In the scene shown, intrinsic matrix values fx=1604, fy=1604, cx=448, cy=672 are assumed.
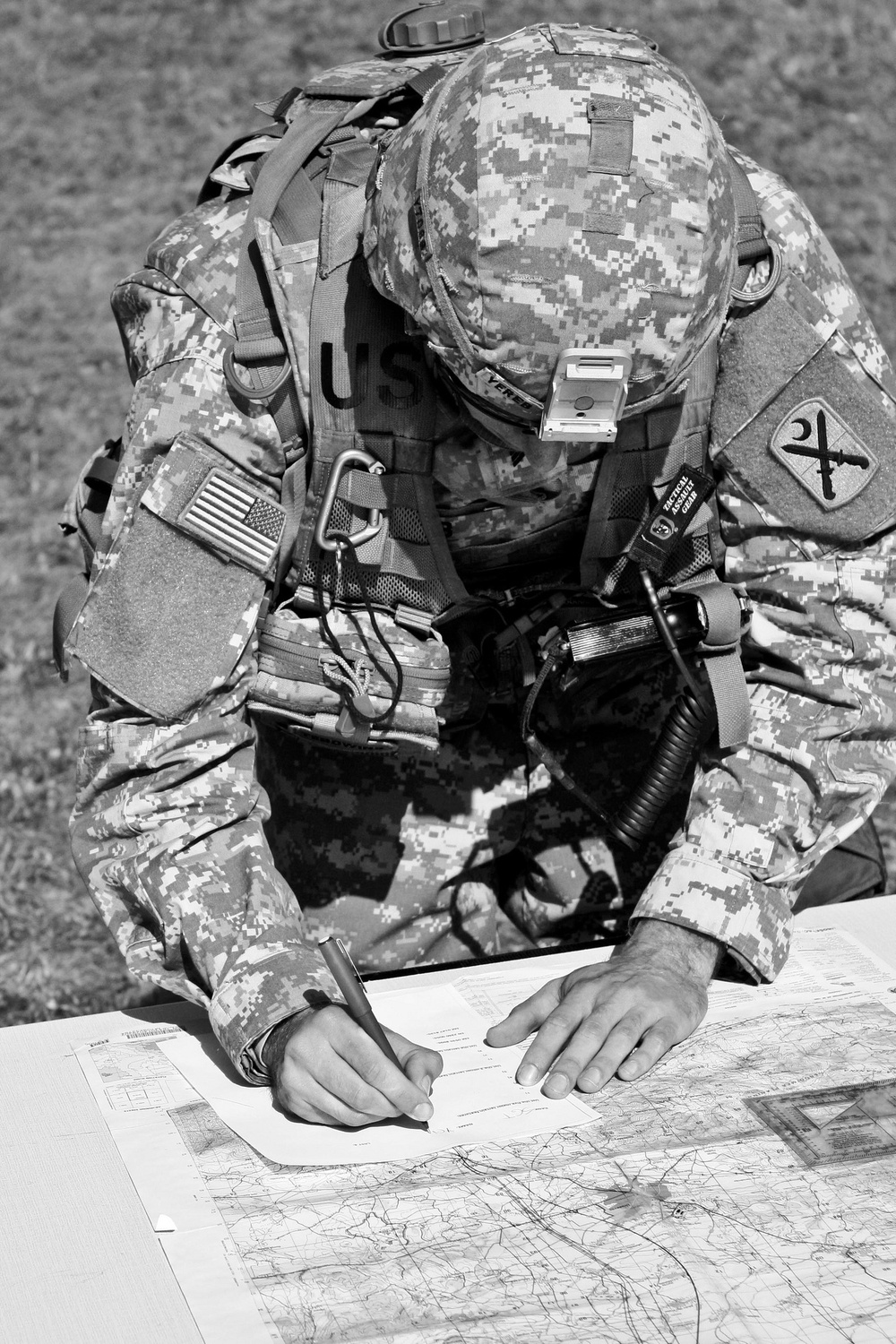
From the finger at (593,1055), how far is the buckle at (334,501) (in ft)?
2.45

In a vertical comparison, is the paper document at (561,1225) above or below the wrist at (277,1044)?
above

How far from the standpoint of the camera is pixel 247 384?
218 cm

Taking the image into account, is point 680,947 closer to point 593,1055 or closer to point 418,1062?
point 593,1055

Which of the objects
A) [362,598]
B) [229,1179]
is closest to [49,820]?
[362,598]

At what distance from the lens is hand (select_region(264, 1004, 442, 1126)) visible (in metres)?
1.88

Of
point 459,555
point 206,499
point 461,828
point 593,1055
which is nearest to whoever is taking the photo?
point 593,1055

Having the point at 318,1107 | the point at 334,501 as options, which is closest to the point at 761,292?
the point at 334,501

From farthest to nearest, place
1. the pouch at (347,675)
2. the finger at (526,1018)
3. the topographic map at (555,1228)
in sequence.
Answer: the pouch at (347,675), the finger at (526,1018), the topographic map at (555,1228)

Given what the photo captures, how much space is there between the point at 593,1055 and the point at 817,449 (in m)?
0.94

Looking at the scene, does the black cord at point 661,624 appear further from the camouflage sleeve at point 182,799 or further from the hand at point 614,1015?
the camouflage sleeve at point 182,799

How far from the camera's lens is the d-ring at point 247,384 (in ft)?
7.09

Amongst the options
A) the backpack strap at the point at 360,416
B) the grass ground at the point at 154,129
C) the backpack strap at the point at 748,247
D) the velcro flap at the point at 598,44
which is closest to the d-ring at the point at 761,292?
the backpack strap at the point at 748,247

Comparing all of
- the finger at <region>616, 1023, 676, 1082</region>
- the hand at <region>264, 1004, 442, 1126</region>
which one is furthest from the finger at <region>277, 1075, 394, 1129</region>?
the finger at <region>616, 1023, 676, 1082</region>

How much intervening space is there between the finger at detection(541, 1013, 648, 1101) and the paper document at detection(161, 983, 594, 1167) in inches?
0.8
